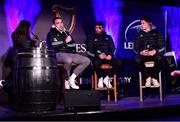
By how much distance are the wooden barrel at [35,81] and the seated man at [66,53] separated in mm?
955

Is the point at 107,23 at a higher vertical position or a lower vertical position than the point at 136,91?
higher

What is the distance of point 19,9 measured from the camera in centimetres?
627

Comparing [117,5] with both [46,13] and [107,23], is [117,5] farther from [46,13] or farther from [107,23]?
[46,13]

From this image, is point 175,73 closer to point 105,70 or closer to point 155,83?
point 155,83

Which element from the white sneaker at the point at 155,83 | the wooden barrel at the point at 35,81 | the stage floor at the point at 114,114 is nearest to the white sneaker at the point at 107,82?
the white sneaker at the point at 155,83

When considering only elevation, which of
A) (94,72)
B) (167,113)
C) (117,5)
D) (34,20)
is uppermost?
(117,5)

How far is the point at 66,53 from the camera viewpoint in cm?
582

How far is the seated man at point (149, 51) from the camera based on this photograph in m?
6.52

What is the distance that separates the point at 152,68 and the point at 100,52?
1053mm

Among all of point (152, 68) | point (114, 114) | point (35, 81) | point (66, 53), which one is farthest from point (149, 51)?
point (35, 81)

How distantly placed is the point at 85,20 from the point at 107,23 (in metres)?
0.54

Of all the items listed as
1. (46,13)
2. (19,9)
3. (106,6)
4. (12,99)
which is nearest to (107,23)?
(106,6)

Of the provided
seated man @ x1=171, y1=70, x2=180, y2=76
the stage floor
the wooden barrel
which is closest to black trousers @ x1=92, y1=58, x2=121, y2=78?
the stage floor

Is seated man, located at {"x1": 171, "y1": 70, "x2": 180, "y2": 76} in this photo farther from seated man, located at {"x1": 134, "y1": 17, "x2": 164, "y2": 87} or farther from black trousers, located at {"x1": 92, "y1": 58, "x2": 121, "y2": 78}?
black trousers, located at {"x1": 92, "y1": 58, "x2": 121, "y2": 78}
